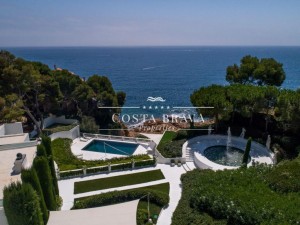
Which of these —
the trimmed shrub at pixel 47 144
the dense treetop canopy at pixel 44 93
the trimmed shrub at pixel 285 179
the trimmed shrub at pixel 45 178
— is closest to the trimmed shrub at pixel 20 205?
the trimmed shrub at pixel 45 178

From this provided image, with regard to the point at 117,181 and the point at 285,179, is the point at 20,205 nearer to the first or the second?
the point at 117,181

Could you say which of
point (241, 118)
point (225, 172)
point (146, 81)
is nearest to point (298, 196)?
point (225, 172)

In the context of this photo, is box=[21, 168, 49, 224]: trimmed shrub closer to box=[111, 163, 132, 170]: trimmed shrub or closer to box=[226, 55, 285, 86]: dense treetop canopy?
box=[111, 163, 132, 170]: trimmed shrub

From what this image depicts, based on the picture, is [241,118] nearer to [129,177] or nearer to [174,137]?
[174,137]

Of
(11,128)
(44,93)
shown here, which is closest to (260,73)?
(44,93)

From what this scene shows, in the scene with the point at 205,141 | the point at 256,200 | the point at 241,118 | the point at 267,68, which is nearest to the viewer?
the point at 256,200

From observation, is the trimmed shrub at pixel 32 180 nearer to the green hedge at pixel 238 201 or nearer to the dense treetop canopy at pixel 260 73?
the green hedge at pixel 238 201
